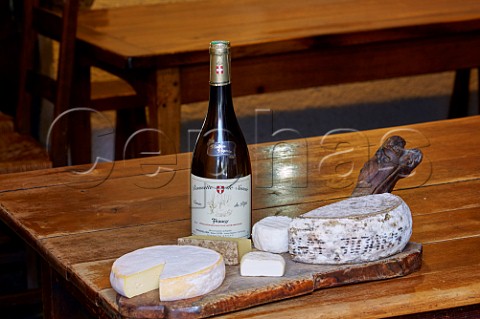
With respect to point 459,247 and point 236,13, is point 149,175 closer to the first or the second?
point 459,247

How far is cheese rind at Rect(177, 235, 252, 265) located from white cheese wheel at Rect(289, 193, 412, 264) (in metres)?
0.06

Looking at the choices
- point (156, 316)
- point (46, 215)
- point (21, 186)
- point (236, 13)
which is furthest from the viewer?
point (236, 13)

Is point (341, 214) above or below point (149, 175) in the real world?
above

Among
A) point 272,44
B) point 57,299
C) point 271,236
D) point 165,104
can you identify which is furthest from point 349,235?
point 272,44

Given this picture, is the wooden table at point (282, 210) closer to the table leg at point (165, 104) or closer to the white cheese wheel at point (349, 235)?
the white cheese wheel at point (349, 235)

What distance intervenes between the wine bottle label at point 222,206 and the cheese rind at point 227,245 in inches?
2.3

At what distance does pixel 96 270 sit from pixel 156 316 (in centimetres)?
17

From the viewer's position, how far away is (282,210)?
137 centimetres

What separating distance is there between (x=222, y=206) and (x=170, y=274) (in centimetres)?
20

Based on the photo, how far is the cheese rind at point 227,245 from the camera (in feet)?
3.58

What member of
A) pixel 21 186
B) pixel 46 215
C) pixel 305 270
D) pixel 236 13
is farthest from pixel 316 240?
pixel 236 13

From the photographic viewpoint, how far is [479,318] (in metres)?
1.10

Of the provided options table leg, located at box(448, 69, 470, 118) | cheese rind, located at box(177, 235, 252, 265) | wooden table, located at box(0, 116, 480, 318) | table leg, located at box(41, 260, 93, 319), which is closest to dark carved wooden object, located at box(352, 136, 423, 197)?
wooden table, located at box(0, 116, 480, 318)

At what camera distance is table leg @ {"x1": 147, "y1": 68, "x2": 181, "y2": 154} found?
2314 millimetres
